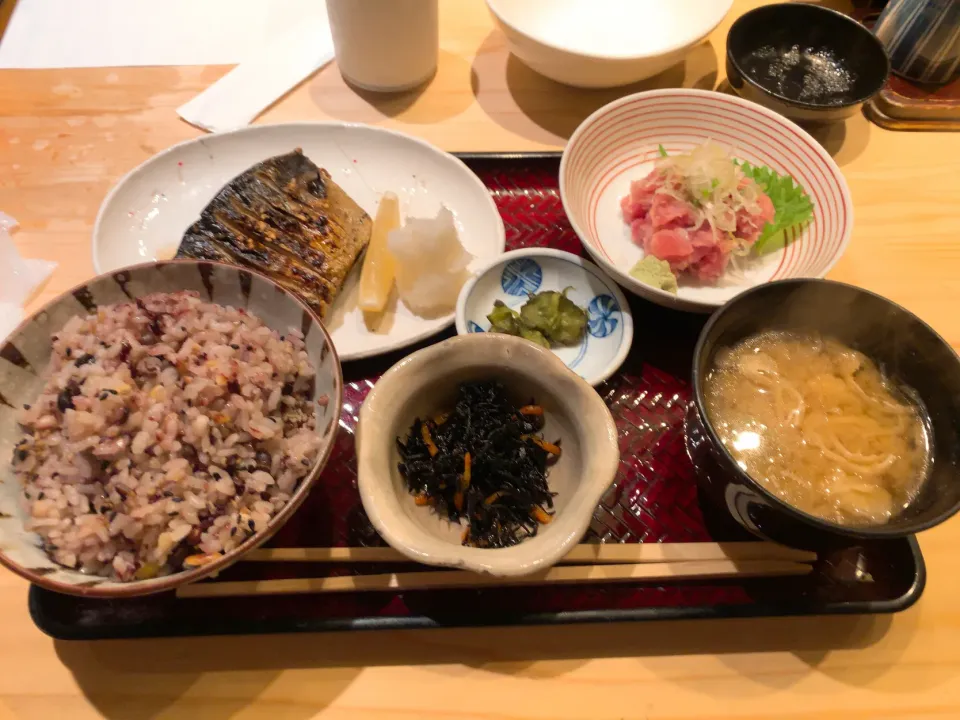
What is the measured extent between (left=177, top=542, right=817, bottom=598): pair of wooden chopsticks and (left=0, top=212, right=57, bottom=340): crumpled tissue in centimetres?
106

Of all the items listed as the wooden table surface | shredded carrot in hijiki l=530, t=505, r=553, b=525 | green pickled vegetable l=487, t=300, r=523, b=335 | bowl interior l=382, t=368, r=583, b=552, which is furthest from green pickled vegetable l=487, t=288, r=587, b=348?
the wooden table surface

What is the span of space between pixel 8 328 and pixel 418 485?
1314mm

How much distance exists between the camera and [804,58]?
92.4 inches

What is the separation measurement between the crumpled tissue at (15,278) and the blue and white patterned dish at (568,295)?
1268 mm

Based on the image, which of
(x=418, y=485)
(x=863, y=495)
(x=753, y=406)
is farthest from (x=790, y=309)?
(x=418, y=485)

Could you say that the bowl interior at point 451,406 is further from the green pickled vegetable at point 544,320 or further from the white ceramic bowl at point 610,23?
the white ceramic bowl at point 610,23

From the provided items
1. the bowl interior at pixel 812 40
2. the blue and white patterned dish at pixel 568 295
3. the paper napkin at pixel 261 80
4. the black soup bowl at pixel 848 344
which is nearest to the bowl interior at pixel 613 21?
the bowl interior at pixel 812 40

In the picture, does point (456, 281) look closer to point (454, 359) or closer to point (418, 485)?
point (454, 359)

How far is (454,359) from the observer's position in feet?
4.42

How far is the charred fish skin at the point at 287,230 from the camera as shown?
1688mm

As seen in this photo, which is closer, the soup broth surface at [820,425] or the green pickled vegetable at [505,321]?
the soup broth surface at [820,425]

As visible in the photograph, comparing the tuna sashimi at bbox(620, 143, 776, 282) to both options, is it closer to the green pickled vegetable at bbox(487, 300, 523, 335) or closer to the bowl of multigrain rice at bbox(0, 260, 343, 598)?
the green pickled vegetable at bbox(487, 300, 523, 335)

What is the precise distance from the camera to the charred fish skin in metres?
1.69

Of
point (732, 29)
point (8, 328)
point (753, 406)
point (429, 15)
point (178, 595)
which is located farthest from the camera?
point (732, 29)
